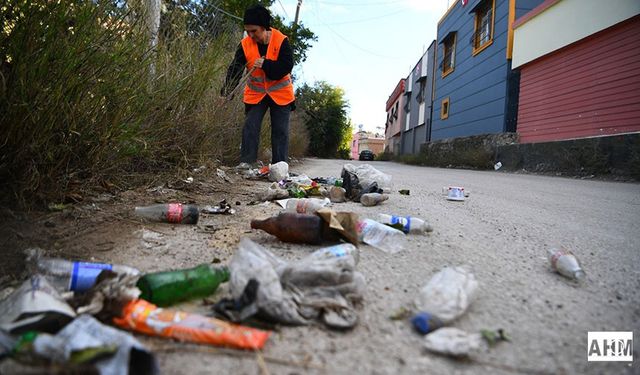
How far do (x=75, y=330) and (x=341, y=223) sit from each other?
1049 millimetres

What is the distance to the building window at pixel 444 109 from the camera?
52.6 feet

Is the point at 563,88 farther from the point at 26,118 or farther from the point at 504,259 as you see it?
the point at 26,118

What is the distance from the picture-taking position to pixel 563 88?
8477mm

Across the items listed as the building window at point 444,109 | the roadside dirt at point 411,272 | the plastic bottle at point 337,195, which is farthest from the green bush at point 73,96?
the building window at point 444,109

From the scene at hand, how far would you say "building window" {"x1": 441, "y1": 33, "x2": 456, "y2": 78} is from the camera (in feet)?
52.0

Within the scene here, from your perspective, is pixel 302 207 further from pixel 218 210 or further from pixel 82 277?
pixel 82 277

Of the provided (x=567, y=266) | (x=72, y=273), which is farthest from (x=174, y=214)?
(x=567, y=266)

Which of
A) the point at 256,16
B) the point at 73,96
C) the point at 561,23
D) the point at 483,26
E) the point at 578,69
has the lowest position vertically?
the point at 73,96

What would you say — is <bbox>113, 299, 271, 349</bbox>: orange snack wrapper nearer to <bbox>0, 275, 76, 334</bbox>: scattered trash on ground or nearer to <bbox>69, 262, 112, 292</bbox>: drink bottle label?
<bbox>0, 275, 76, 334</bbox>: scattered trash on ground

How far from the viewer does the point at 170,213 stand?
1.84 metres

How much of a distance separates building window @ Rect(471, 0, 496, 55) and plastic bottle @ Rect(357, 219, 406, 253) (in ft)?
40.4

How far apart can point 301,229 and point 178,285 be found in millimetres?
639

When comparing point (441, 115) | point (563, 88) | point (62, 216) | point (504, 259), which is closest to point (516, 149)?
point (563, 88)

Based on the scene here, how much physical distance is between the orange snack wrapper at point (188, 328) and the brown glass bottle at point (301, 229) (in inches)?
27.8
